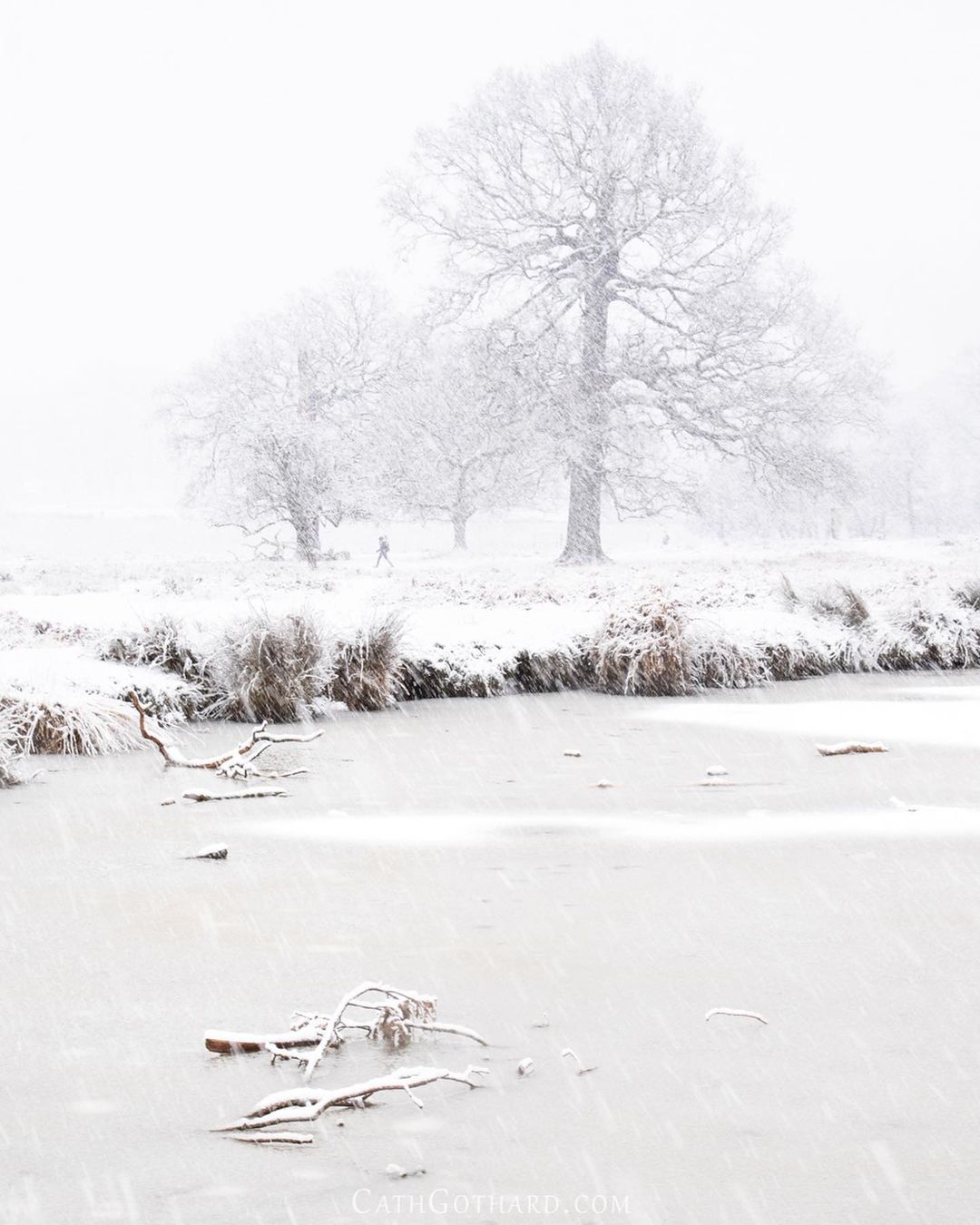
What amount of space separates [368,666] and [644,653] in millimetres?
2063

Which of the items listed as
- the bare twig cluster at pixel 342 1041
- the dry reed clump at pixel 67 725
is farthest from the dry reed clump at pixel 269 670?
the bare twig cluster at pixel 342 1041

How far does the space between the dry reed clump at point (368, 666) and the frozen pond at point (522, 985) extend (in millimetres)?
2781

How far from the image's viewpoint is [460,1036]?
319 cm

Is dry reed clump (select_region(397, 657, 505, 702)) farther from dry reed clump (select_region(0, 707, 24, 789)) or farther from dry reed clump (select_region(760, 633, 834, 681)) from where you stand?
dry reed clump (select_region(0, 707, 24, 789))

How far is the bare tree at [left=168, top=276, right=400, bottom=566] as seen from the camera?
2730cm

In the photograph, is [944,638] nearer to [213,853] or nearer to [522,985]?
[213,853]

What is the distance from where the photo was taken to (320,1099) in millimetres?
2713

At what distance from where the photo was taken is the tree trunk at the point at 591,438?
22688mm

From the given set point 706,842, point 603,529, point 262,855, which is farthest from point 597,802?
point 603,529

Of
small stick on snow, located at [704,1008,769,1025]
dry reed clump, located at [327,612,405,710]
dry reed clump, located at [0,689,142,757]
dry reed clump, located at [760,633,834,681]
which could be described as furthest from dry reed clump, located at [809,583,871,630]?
small stick on snow, located at [704,1008,769,1025]

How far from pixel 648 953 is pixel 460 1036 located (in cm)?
82

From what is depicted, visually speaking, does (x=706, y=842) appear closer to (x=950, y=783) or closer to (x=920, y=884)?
(x=920, y=884)

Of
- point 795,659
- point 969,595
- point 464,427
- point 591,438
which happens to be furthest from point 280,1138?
point 464,427

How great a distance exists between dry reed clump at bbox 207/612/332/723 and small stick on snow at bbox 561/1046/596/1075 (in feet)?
20.9
